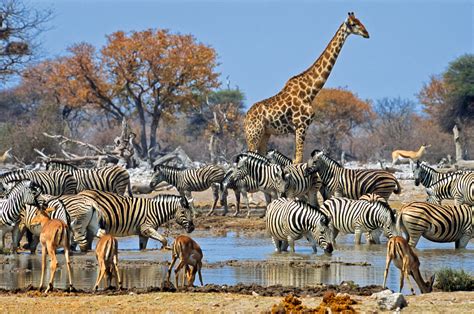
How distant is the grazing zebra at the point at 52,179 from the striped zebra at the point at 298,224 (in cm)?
589

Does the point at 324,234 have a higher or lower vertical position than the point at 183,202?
lower

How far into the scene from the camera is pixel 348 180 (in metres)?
20.3

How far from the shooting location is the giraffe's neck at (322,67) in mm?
24094

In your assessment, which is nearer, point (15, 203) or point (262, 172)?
point (15, 203)

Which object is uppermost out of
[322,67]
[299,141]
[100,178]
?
[322,67]

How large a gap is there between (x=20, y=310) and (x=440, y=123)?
3613 cm

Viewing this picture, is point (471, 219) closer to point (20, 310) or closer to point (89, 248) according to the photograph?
point (89, 248)

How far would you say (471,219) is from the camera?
16516mm

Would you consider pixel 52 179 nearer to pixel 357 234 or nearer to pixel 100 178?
pixel 100 178

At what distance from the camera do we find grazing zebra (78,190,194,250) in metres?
16.0

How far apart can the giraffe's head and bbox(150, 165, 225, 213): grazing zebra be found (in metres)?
4.04

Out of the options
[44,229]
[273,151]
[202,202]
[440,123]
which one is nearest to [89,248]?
[44,229]

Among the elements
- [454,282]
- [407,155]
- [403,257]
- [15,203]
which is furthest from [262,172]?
[407,155]

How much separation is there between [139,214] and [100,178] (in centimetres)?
578
